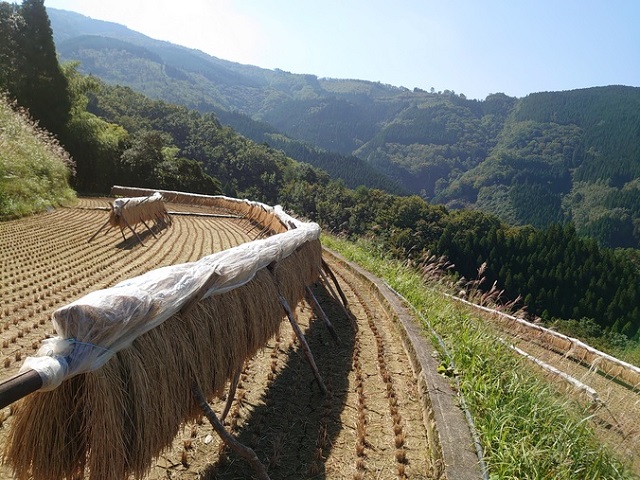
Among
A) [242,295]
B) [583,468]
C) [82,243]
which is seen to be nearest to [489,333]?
[583,468]

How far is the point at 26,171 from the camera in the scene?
47.6ft

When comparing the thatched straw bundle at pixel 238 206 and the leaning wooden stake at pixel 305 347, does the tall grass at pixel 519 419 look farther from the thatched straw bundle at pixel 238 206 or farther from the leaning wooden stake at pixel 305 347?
the thatched straw bundle at pixel 238 206

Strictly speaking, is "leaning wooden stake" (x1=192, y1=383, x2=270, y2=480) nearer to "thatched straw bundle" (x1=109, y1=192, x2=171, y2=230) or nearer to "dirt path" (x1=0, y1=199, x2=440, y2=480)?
"dirt path" (x1=0, y1=199, x2=440, y2=480)

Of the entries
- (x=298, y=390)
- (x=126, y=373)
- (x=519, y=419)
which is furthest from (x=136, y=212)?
(x=519, y=419)

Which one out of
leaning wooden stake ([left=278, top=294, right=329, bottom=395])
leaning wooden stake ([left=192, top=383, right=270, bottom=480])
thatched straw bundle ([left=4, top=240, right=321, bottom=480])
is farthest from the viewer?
leaning wooden stake ([left=278, top=294, right=329, bottom=395])

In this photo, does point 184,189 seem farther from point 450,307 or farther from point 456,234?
point 456,234

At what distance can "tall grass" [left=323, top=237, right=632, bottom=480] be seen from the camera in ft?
9.16

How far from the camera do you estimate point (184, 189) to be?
3228 cm

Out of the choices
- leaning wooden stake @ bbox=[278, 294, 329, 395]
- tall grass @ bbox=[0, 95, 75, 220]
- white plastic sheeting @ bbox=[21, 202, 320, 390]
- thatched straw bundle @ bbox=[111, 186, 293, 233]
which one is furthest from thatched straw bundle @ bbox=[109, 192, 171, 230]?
white plastic sheeting @ bbox=[21, 202, 320, 390]

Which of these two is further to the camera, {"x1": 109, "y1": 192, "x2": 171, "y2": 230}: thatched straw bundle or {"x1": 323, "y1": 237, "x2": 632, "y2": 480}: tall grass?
{"x1": 109, "y1": 192, "x2": 171, "y2": 230}: thatched straw bundle

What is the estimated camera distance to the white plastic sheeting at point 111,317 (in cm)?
184

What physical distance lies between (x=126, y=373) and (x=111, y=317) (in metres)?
0.38

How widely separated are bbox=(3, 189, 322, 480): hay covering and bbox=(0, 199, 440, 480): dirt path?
68 cm

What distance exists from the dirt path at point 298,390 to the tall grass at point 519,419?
0.54 m
